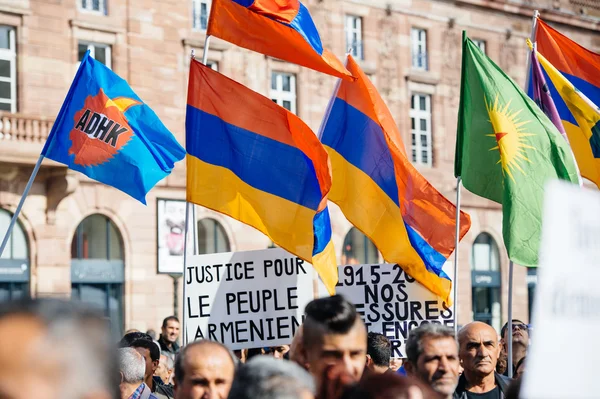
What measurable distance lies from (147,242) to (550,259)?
80.7 ft

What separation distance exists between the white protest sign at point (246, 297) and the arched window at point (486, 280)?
974 inches

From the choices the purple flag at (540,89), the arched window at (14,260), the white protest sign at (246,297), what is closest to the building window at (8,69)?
the arched window at (14,260)

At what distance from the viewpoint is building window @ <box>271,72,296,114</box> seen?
1185 inches

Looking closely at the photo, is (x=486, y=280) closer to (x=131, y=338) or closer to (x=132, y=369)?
(x=131, y=338)

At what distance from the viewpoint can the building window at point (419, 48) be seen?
109ft

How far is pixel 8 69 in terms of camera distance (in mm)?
24953

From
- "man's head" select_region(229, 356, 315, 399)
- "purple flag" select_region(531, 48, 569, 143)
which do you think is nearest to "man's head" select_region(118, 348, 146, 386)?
"man's head" select_region(229, 356, 315, 399)

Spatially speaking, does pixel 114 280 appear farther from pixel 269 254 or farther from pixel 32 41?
pixel 269 254

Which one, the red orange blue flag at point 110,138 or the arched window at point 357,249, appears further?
the arched window at point 357,249

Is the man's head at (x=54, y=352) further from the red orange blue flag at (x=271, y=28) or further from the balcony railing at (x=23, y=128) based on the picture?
the balcony railing at (x=23, y=128)

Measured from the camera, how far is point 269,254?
30.2 feet

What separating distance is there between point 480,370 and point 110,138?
A: 507 centimetres

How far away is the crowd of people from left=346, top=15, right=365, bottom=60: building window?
20679mm

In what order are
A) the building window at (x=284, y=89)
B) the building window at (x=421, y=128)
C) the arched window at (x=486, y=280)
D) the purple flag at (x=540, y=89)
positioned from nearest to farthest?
the purple flag at (x=540, y=89), the building window at (x=284, y=89), the building window at (x=421, y=128), the arched window at (x=486, y=280)
